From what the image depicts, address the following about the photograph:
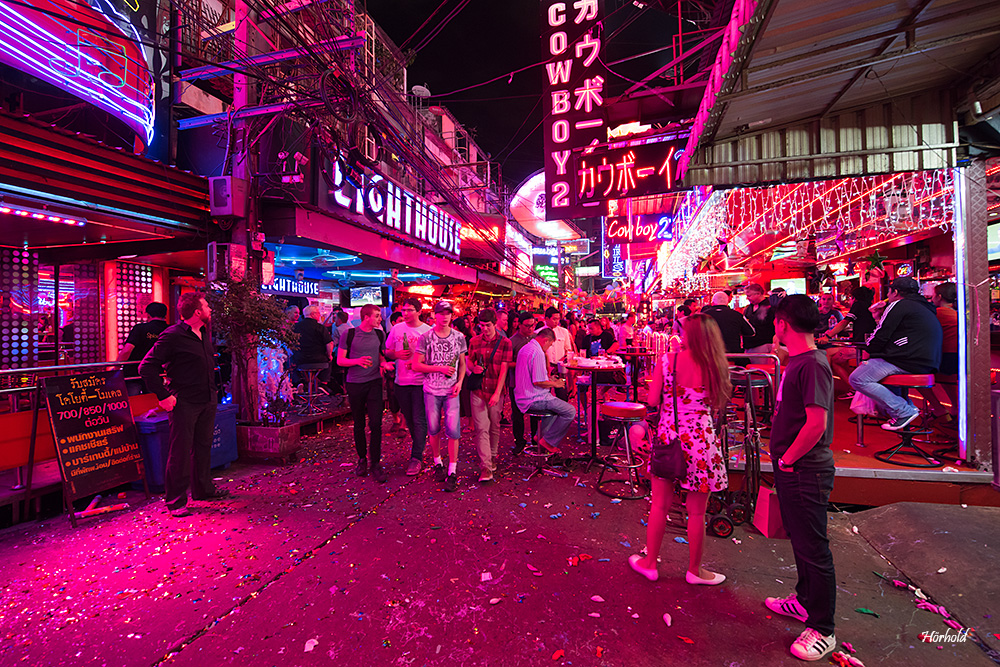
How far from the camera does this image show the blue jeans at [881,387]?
17.7 ft

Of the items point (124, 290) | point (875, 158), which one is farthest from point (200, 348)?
point (875, 158)

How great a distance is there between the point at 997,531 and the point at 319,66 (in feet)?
31.0

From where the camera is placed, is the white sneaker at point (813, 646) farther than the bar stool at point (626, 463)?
No

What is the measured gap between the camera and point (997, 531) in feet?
13.2

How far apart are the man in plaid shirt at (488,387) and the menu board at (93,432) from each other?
4.04 meters

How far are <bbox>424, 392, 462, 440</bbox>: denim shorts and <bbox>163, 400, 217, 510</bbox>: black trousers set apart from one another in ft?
8.23

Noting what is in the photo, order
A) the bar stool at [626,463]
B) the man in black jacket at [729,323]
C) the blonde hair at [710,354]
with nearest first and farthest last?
the blonde hair at [710,354]
the bar stool at [626,463]
the man in black jacket at [729,323]

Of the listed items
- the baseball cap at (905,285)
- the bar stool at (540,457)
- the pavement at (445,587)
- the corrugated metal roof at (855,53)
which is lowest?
the pavement at (445,587)

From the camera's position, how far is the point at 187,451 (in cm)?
504

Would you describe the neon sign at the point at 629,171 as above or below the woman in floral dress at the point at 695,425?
above

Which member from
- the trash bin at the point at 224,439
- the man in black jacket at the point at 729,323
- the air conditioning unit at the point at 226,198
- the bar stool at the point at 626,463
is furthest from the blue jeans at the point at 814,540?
the air conditioning unit at the point at 226,198

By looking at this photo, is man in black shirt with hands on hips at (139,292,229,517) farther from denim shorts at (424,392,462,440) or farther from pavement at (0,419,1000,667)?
denim shorts at (424,392,462,440)

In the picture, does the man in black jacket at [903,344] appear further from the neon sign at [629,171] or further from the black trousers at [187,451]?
the black trousers at [187,451]

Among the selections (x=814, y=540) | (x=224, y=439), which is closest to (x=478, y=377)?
(x=224, y=439)
